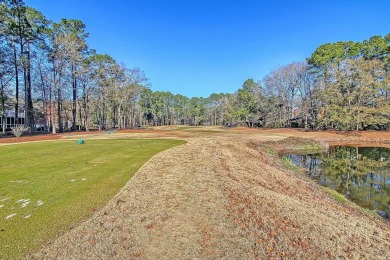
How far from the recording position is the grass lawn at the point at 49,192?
4254mm

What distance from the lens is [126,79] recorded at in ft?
145

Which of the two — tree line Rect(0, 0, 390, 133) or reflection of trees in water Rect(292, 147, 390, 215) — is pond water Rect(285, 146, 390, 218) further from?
tree line Rect(0, 0, 390, 133)

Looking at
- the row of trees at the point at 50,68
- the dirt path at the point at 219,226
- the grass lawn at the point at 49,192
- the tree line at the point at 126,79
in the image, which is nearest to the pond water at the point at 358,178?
the dirt path at the point at 219,226

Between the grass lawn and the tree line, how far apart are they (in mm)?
19276

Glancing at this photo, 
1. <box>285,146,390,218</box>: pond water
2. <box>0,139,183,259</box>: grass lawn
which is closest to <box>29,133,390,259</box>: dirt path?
<box>0,139,183,259</box>: grass lawn

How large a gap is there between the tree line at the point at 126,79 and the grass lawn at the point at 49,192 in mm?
19276

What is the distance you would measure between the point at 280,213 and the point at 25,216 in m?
5.78

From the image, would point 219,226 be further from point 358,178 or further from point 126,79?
point 126,79

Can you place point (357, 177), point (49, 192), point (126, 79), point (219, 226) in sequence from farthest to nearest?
1. point (126, 79)
2. point (357, 177)
3. point (49, 192)
4. point (219, 226)

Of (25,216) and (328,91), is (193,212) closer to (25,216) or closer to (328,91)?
(25,216)

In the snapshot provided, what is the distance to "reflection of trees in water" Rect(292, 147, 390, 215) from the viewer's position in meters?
8.63

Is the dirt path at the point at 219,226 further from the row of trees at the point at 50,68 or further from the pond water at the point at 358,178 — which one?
the row of trees at the point at 50,68

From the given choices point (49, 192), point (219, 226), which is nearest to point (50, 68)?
point (49, 192)

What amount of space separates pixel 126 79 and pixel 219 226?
1707 inches
